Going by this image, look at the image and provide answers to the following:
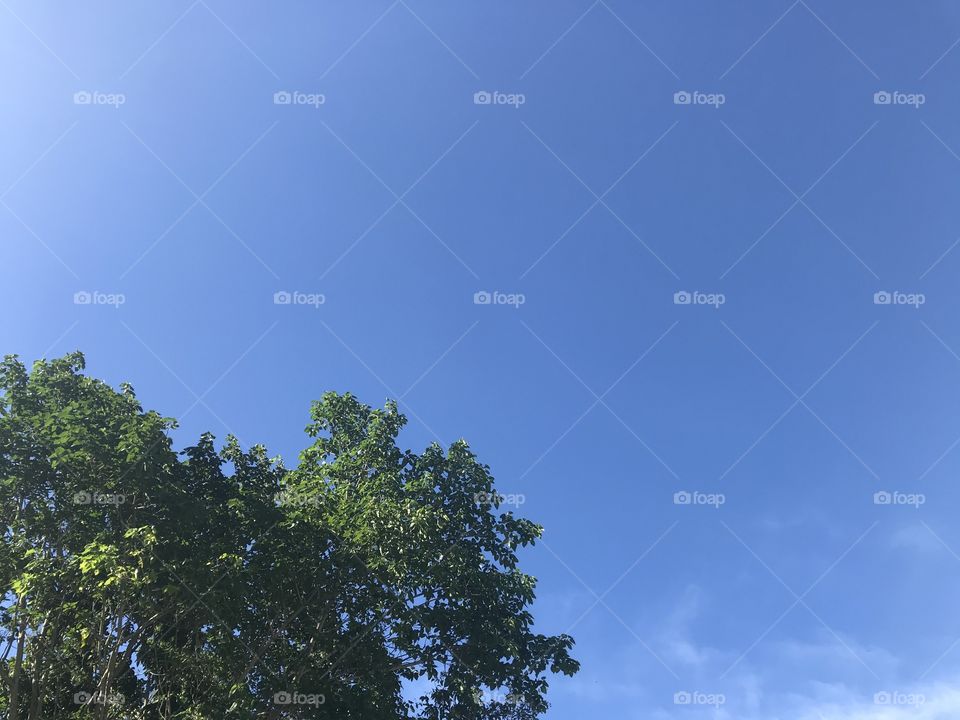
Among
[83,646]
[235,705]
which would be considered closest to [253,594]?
[235,705]

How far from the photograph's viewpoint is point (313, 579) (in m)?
18.8

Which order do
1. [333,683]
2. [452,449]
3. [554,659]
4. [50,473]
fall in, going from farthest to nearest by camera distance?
[452,449] → [554,659] → [333,683] → [50,473]

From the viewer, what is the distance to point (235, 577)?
53.3 ft

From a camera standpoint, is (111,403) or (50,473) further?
(111,403)

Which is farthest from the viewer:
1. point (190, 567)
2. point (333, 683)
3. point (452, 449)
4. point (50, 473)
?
point (452, 449)

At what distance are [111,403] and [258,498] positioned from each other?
14.5 feet

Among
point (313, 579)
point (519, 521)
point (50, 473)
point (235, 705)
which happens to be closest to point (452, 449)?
point (519, 521)

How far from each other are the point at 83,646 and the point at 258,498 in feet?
17.3

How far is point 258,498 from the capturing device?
1920 centimetres

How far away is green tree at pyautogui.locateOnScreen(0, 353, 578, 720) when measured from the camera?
1650 cm

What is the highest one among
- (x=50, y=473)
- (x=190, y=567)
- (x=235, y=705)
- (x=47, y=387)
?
(x=47, y=387)

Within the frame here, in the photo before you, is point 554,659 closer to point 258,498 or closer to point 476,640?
point 476,640

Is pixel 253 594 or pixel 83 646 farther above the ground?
pixel 253 594

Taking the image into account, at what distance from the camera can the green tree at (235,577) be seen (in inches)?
650
